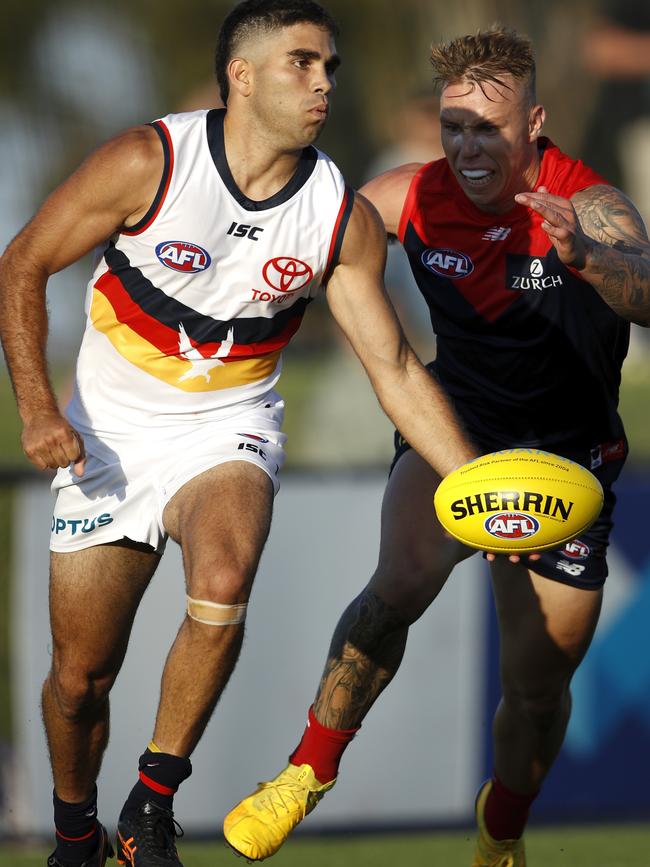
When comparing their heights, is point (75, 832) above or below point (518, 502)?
below

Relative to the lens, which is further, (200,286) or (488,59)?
(488,59)

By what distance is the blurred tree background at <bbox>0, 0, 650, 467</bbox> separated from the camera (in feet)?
38.5

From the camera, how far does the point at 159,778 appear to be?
452 centimetres

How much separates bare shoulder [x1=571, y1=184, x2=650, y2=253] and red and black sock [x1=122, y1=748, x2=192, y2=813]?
2.25 meters

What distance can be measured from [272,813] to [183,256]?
1995mm

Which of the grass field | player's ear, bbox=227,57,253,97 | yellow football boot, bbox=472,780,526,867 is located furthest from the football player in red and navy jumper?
the grass field

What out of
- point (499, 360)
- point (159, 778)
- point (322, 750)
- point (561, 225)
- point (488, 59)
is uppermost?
point (488, 59)

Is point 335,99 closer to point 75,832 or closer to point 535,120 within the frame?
point 535,120

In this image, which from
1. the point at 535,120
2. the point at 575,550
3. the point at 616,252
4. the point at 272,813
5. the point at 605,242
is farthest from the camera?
the point at 575,550

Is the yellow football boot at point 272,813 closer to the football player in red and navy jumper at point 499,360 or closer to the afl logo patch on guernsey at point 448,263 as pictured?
the football player in red and navy jumper at point 499,360

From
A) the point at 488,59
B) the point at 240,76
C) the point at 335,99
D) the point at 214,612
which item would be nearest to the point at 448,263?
the point at 488,59

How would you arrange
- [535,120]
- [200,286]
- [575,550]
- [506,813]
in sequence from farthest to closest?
1. [506,813]
2. [575,550]
3. [535,120]
4. [200,286]

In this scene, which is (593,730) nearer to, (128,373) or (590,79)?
(128,373)

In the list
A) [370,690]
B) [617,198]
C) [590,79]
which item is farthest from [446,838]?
[590,79]
